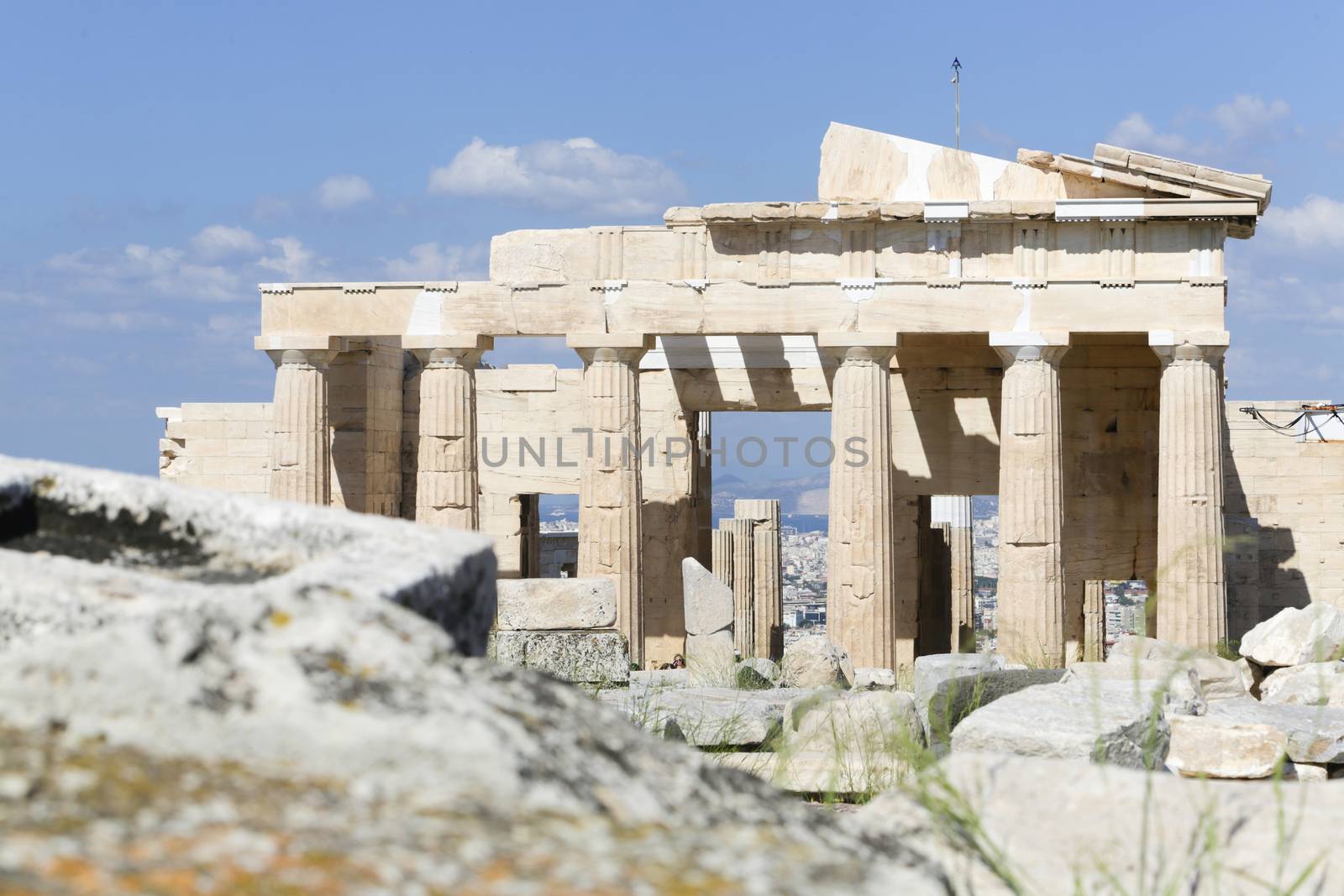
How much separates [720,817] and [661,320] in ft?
55.8

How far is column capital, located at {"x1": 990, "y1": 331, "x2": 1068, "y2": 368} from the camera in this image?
739 inches

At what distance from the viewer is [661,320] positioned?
1919cm

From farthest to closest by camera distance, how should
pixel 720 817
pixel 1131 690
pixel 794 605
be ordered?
pixel 794 605, pixel 1131 690, pixel 720 817

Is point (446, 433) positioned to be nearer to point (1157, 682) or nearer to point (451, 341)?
point (451, 341)

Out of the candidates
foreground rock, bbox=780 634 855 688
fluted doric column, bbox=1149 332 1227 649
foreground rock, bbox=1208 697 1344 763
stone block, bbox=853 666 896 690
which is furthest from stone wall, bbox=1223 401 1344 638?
foreground rock, bbox=1208 697 1344 763

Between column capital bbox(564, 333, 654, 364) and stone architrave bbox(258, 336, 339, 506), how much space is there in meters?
3.34

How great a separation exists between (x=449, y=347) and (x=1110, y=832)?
17230 millimetres

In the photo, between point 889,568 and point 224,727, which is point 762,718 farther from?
point 889,568

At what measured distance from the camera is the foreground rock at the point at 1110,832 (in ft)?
9.41

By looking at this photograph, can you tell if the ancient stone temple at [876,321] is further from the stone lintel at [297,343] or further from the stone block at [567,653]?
the stone block at [567,653]

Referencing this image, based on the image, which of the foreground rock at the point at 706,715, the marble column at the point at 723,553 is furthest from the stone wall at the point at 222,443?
the foreground rock at the point at 706,715

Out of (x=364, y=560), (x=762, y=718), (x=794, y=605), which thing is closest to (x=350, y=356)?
(x=762, y=718)

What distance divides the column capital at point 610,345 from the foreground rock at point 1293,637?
814cm

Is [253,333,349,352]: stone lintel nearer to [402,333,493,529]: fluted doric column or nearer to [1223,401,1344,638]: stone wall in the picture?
[402,333,493,529]: fluted doric column
